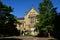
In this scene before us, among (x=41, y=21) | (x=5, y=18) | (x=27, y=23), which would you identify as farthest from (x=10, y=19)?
(x=27, y=23)

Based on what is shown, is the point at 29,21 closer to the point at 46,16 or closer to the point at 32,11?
the point at 32,11

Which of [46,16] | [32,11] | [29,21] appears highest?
[32,11]

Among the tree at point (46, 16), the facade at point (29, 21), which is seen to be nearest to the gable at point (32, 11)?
the facade at point (29, 21)

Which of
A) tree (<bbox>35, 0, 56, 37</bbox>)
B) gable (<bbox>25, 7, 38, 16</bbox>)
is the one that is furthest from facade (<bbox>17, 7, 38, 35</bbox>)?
tree (<bbox>35, 0, 56, 37</bbox>)

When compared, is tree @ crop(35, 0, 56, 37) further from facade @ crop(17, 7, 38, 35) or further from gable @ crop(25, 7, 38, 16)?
gable @ crop(25, 7, 38, 16)

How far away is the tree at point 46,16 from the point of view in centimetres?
4788

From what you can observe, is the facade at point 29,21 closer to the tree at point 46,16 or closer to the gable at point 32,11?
the gable at point 32,11

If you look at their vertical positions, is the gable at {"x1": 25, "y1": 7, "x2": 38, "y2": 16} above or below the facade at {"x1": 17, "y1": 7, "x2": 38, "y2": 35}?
above

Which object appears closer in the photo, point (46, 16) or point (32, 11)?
point (46, 16)

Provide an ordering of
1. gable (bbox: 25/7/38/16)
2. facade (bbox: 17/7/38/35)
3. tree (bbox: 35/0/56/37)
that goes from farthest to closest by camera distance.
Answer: gable (bbox: 25/7/38/16) → facade (bbox: 17/7/38/35) → tree (bbox: 35/0/56/37)

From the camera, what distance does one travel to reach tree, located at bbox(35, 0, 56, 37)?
47.9 metres

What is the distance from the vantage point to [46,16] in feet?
161

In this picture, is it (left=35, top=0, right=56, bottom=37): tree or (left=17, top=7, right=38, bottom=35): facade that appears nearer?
(left=35, top=0, right=56, bottom=37): tree

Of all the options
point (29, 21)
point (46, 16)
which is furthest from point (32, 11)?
point (46, 16)
